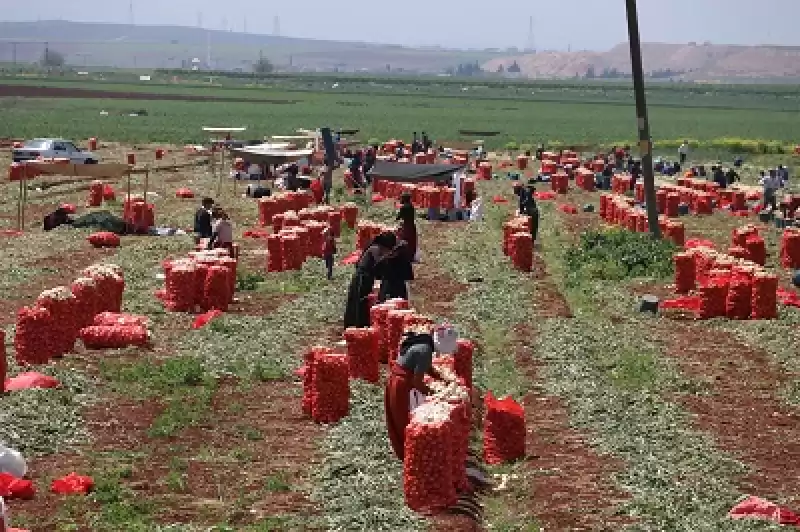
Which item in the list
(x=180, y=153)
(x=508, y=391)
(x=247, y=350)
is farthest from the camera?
(x=180, y=153)

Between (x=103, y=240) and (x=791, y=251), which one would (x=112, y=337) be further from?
(x=791, y=251)

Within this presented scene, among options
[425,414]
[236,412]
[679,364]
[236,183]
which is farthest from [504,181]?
[425,414]

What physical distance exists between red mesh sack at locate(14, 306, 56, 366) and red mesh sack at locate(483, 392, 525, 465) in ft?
24.3

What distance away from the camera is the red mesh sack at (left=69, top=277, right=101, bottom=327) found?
77.4 ft

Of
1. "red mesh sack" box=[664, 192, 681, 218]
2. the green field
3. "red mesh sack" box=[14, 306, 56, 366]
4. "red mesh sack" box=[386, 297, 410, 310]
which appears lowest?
the green field

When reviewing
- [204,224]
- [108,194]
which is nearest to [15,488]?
[204,224]

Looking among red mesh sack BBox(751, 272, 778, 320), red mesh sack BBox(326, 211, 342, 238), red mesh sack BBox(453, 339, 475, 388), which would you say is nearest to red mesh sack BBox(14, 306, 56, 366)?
red mesh sack BBox(453, 339, 475, 388)

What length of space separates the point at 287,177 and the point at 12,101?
82757mm

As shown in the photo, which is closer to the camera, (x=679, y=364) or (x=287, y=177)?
(x=679, y=364)

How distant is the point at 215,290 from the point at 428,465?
13.2 m

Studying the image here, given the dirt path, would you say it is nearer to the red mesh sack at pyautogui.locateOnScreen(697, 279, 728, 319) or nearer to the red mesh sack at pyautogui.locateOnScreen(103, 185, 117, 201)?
the red mesh sack at pyautogui.locateOnScreen(697, 279, 728, 319)

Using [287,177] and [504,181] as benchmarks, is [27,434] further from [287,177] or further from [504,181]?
[504,181]

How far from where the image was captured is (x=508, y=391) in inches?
843

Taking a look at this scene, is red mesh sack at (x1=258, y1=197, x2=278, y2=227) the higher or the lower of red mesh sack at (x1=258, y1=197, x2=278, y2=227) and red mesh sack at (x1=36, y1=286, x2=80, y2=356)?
the lower
